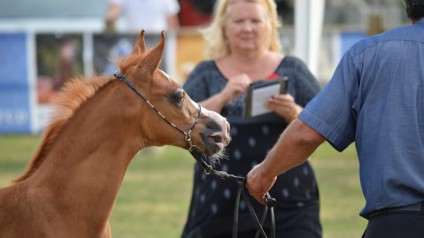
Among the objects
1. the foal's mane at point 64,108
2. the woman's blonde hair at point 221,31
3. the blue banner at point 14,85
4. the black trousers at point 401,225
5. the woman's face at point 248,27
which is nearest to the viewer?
the black trousers at point 401,225

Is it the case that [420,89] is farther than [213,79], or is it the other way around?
[213,79]

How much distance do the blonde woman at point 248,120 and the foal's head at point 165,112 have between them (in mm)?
905

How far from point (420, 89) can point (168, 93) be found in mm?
1272

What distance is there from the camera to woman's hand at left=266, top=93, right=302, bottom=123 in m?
5.49

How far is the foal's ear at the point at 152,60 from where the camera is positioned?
4.45 metres

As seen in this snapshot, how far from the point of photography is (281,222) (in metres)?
5.48

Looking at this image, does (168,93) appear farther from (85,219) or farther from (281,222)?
(281,222)

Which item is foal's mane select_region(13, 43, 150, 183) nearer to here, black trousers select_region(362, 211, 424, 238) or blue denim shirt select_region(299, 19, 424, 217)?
blue denim shirt select_region(299, 19, 424, 217)

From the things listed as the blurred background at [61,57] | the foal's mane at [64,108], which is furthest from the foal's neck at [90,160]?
the blurred background at [61,57]

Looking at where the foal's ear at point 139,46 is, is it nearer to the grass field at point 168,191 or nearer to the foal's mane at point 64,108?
the foal's mane at point 64,108

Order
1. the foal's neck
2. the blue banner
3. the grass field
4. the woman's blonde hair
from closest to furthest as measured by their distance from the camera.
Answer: the foal's neck → the woman's blonde hair → the grass field → the blue banner

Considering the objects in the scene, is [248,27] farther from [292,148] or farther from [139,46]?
[292,148]

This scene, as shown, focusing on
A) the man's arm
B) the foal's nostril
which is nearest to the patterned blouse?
the foal's nostril

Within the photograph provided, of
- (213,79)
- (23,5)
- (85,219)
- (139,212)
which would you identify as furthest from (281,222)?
(23,5)
